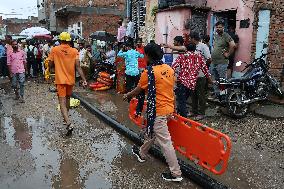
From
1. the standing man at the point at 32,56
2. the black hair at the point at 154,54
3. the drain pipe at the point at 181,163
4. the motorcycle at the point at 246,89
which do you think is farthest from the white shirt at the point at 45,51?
the black hair at the point at 154,54

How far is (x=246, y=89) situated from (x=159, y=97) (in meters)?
4.23

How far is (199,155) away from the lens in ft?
15.4

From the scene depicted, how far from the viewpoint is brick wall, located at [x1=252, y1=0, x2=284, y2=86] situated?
8.98 meters

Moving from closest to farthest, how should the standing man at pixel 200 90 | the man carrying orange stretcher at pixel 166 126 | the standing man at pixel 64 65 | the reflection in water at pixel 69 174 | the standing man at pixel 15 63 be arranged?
the man carrying orange stretcher at pixel 166 126 → the reflection in water at pixel 69 174 → the standing man at pixel 64 65 → the standing man at pixel 200 90 → the standing man at pixel 15 63

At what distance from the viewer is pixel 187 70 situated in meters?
6.64

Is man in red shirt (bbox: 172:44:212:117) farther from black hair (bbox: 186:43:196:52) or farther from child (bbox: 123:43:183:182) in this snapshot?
child (bbox: 123:43:183:182)

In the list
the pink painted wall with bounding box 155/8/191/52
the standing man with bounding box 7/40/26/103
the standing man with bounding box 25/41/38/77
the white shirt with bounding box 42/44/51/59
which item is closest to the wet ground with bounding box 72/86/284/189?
the standing man with bounding box 7/40/26/103

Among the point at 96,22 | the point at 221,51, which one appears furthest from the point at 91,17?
the point at 221,51

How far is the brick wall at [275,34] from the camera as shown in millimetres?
8984

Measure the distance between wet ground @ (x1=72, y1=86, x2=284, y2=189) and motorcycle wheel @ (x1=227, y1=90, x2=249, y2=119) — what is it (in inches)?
5.7

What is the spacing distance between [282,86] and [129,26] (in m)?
7.81

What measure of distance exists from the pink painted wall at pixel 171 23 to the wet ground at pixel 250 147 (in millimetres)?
3745

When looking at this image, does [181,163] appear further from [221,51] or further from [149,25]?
[149,25]

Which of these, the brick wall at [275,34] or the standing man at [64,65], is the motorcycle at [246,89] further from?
the standing man at [64,65]
